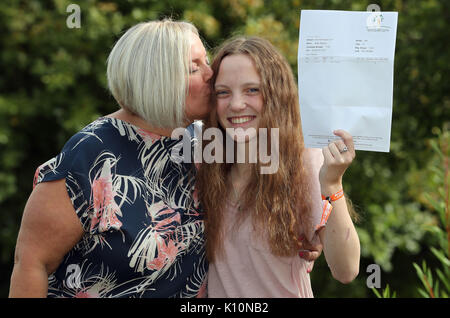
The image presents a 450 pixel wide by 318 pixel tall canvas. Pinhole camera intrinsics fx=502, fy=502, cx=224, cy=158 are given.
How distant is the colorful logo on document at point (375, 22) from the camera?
1770 millimetres

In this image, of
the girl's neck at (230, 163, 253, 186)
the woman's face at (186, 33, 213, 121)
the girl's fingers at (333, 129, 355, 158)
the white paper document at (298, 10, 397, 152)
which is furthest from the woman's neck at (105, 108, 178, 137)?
the girl's fingers at (333, 129, 355, 158)

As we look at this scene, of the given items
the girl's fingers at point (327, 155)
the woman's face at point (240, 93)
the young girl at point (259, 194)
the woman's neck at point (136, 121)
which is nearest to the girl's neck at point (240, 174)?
the young girl at point (259, 194)

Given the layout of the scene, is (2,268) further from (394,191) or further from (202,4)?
(394,191)

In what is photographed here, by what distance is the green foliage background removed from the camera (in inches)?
182

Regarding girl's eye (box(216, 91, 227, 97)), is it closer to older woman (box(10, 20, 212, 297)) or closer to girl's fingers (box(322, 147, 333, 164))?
older woman (box(10, 20, 212, 297))

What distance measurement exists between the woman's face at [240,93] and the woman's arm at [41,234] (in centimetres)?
75

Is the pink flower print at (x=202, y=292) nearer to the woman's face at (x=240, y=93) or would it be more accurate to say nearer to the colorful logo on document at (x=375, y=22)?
the woman's face at (x=240, y=93)

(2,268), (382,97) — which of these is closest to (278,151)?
(382,97)

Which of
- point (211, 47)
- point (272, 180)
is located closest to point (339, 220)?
point (272, 180)

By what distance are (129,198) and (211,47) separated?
9.54ft

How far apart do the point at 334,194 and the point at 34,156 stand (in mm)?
4368

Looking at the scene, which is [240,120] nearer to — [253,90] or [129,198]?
[253,90]

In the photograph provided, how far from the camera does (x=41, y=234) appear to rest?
184cm

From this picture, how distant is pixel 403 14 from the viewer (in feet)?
15.8
